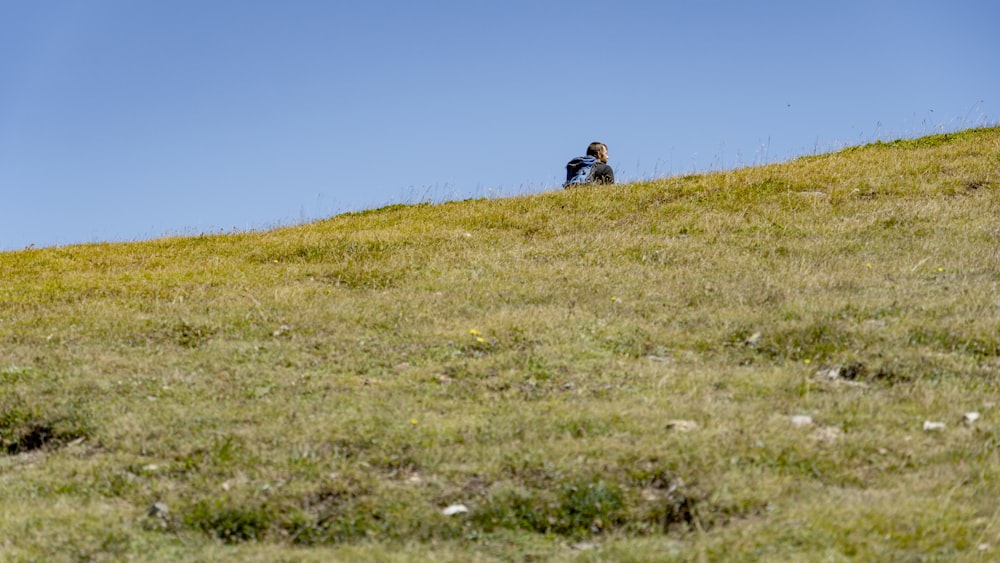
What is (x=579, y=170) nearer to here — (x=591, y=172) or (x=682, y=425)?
(x=591, y=172)

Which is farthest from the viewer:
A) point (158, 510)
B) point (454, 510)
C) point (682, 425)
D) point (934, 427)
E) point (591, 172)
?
point (591, 172)

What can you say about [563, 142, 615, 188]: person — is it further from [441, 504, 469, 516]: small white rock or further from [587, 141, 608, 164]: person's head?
[441, 504, 469, 516]: small white rock

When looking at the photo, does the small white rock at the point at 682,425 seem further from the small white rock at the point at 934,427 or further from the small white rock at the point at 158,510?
the small white rock at the point at 158,510

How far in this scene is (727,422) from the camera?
9570 millimetres

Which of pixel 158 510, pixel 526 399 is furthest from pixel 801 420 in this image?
pixel 158 510

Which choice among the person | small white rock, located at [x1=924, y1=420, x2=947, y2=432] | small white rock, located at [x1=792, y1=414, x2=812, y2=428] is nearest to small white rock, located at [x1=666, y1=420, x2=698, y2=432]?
small white rock, located at [x1=792, y1=414, x2=812, y2=428]

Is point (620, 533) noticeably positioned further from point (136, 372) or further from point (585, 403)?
point (136, 372)

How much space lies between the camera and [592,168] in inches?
1029

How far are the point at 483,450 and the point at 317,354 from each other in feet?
13.5

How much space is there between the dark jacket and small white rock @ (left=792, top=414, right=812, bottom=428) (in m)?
16.4

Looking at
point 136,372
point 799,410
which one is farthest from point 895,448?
point 136,372

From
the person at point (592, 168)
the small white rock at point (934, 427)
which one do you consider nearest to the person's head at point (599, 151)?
the person at point (592, 168)

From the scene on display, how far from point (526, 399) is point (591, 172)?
52.4ft

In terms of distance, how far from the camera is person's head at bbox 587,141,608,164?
2642cm
